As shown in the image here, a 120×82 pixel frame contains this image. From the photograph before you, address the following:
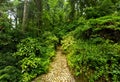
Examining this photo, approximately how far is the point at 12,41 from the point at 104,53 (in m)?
5.65

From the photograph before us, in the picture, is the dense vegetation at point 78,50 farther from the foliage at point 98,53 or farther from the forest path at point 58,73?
the forest path at point 58,73

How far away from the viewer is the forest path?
7.02 meters

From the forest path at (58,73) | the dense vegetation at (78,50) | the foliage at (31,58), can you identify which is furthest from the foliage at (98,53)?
the foliage at (31,58)

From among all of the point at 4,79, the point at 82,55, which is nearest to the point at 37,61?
the point at 4,79

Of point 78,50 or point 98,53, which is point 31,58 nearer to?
point 78,50

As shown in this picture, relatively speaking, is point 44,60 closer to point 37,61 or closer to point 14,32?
point 37,61

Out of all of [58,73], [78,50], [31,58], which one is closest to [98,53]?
[78,50]

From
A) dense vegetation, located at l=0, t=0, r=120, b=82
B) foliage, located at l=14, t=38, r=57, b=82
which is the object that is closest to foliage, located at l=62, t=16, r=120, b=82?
dense vegetation, located at l=0, t=0, r=120, b=82

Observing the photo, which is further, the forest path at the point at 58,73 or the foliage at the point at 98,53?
the forest path at the point at 58,73

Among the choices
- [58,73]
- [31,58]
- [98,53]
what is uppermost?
[98,53]

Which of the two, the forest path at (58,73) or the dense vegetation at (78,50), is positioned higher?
the dense vegetation at (78,50)

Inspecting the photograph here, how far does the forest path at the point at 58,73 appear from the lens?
702 centimetres

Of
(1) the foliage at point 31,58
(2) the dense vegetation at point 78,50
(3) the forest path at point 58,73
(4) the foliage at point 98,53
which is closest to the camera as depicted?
(4) the foliage at point 98,53

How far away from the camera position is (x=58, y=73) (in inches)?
296
